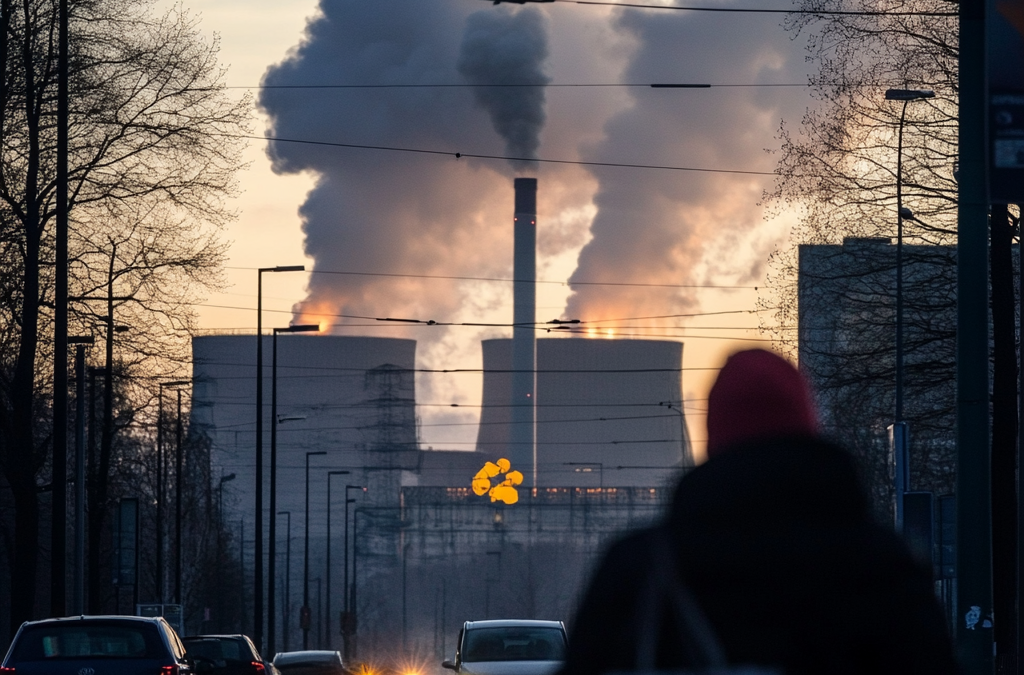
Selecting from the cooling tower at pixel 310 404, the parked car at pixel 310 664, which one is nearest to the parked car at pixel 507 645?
the parked car at pixel 310 664

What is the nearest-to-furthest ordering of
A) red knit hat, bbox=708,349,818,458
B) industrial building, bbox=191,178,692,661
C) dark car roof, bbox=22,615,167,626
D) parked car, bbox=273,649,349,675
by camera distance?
1. red knit hat, bbox=708,349,818,458
2. dark car roof, bbox=22,615,167,626
3. parked car, bbox=273,649,349,675
4. industrial building, bbox=191,178,692,661

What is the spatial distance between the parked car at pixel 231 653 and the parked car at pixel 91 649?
836 cm

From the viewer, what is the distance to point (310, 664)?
32.2 metres

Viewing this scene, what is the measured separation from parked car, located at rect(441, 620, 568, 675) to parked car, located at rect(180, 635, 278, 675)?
5.49 metres

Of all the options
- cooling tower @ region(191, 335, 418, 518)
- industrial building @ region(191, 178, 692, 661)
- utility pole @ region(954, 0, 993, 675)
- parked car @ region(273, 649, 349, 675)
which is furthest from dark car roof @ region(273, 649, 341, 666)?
industrial building @ region(191, 178, 692, 661)

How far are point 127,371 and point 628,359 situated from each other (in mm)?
68211

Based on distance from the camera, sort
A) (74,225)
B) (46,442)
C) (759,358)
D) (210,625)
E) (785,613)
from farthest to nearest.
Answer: (210,625)
(46,442)
(74,225)
(759,358)
(785,613)

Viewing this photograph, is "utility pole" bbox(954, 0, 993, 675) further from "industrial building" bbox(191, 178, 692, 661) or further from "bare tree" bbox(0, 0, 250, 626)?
"industrial building" bbox(191, 178, 692, 661)

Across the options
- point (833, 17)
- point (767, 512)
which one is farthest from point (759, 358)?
point (833, 17)

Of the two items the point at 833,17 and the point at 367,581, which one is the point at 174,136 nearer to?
the point at 833,17

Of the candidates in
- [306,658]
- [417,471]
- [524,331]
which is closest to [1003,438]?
[306,658]

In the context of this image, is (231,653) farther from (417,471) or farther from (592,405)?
(417,471)

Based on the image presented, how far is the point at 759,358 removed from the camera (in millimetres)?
3102

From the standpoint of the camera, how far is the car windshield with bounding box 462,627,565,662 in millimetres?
18016
